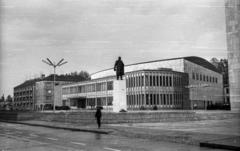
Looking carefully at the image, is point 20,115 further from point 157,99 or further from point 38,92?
point 38,92

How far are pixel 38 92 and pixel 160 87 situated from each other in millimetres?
64926

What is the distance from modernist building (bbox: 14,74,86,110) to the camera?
11469cm

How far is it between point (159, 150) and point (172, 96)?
197ft

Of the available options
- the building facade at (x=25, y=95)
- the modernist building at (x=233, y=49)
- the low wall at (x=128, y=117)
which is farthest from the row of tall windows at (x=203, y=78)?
the building facade at (x=25, y=95)

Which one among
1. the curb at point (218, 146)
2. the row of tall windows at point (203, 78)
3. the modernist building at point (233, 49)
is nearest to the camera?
the curb at point (218, 146)

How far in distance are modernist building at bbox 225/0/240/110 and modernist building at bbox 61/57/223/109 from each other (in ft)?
82.7

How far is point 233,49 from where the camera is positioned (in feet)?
142

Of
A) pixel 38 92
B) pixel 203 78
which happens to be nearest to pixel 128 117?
pixel 203 78

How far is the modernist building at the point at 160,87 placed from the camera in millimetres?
67312

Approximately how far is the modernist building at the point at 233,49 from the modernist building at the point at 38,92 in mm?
76779

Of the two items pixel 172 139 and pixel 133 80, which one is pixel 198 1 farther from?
pixel 133 80

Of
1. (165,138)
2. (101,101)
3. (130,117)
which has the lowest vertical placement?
(165,138)

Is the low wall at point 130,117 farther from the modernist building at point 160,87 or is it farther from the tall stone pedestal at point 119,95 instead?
the modernist building at point 160,87

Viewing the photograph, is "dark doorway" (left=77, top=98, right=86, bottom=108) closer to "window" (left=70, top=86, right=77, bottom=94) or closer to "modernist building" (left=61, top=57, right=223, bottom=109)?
"modernist building" (left=61, top=57, right=223, bottom=109)
